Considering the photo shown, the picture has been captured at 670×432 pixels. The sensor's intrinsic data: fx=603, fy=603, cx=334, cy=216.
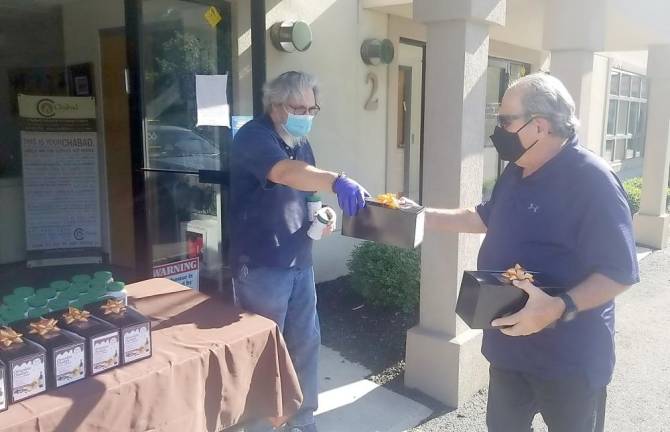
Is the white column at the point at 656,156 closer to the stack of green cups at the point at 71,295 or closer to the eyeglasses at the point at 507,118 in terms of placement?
the eyeglasses at the point at 507,118

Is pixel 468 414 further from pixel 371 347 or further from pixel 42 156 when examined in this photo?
pixel 42 156

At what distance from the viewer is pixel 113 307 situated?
2.15 metres

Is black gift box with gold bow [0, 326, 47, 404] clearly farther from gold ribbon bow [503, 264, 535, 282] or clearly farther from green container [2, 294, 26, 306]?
gold ribbon bow [503, 264, 535, 282]

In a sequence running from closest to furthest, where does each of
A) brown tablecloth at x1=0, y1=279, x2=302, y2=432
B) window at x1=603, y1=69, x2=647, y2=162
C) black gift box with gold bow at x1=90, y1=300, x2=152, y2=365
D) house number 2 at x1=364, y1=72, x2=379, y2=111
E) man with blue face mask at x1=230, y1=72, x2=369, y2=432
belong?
brown tablecloth at x1=0, y1=279, x2=302, y2=432 < black gift box with gold bow at x1=90, y1=300, x2=152, y2=365 < man with blue face mask at x1=230, y1=72, x2=369, y2=432 < house number 2 at x1=364, y1=72, x2=379, y2=111 < window at x1=603, y1=69, x2=647, y2=162

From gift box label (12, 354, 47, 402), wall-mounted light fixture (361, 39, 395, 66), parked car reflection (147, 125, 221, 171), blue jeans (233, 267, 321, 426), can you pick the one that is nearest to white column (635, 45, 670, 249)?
wall-mounted light fixture (361, 39, 395, 66)

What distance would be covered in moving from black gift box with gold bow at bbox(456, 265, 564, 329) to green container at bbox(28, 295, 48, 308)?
1.52 metres

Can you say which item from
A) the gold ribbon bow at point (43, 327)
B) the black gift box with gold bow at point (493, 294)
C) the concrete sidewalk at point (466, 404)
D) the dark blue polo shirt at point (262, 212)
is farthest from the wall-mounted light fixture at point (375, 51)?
the gold ribbon bow at point (43, 327)

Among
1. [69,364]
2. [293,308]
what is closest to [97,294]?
[69,364]

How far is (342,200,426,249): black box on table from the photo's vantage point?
7.55 ft

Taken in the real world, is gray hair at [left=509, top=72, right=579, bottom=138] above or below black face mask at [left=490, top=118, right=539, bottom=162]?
above

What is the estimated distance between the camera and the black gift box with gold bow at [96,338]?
1.95m

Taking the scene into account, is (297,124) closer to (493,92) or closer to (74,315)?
(74,315)

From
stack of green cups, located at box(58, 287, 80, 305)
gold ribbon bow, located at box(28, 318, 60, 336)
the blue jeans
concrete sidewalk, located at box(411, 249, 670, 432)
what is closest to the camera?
gold ribbon bow, located at box(28, 318, 60, 336)

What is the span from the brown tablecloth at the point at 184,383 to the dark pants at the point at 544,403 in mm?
840
